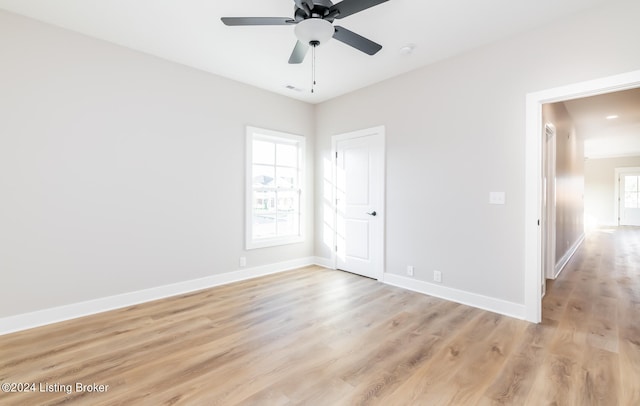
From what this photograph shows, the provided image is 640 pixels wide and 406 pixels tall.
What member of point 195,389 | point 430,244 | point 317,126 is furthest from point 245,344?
point 317,126

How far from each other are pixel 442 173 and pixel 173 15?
3241 millimetres

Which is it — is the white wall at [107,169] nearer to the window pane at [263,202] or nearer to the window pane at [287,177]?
the window pane at [263,202]

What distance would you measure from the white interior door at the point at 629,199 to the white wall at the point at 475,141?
11539 mm

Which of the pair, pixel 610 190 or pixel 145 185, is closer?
pixel 145 185

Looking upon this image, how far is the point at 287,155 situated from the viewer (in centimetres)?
486

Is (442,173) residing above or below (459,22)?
below

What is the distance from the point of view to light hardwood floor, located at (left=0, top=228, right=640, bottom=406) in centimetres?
177

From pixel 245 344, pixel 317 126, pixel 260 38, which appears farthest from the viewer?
pixel 317 126

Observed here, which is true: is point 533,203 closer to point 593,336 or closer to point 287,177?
point 593,336

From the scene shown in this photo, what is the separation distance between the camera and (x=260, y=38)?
296 centimetres

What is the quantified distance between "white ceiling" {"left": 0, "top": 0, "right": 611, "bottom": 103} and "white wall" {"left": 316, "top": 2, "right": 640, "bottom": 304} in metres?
0.21

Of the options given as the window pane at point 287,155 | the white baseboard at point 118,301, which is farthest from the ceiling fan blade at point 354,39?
the white baseboard at point 118,301

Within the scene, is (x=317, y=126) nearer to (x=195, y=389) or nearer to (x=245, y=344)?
(x=245, y=344)

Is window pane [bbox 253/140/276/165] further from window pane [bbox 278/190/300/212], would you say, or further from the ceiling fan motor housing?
the ceiling fan motor housing
